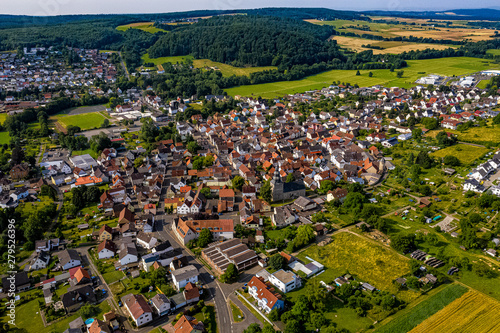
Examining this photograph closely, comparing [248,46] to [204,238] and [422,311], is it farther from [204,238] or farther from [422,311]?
[422,311]

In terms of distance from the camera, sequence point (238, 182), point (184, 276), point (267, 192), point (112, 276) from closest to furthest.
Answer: point (184, 276) < point (112, 276) < point (267, 192) < point (238, 182)

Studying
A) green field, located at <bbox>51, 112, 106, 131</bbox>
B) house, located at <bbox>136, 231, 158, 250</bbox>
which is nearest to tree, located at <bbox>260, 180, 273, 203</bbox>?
house, located at <bbox>136, 231, 158, 250</bbox>

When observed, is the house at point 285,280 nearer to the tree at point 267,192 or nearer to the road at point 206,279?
the road at point 206,279

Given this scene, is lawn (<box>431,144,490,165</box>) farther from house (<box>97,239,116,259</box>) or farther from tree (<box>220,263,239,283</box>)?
house (<box>97,239,116,259</box>)

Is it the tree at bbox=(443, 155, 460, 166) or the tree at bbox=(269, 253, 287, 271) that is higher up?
the tree at bbox=(443, 155, 460, 166)

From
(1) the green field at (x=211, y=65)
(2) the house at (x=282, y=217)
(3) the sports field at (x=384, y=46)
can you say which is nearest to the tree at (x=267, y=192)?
(2) the house at (x=282, y=217)

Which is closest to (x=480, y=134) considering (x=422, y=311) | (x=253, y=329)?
(x=422, y=311)
